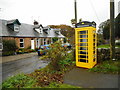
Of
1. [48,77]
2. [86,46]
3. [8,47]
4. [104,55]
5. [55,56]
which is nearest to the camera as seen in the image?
[48,77]

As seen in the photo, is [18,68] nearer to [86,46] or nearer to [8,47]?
[86,46]

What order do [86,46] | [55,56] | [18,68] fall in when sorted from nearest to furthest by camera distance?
[55,56], [86,46], [18,68]

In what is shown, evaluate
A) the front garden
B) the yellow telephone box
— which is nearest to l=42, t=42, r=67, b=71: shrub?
the front garden

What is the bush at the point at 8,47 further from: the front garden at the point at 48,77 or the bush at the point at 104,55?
the bush at the point at 104,55

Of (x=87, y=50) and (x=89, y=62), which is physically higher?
(x=87, y=50)

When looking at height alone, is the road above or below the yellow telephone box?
below

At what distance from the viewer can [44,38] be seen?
2494cm

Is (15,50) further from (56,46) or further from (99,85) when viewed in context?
(99,85)

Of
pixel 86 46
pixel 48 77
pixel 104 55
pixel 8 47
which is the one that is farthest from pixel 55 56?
pixel 8 47

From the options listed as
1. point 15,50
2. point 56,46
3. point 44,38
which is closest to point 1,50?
point 15,50

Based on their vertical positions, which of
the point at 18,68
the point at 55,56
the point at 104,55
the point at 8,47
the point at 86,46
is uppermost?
the point at 86,46

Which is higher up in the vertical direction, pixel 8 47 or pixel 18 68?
pixel 8 47

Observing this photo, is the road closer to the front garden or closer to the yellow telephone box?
the front garden

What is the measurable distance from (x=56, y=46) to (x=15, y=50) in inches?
493
